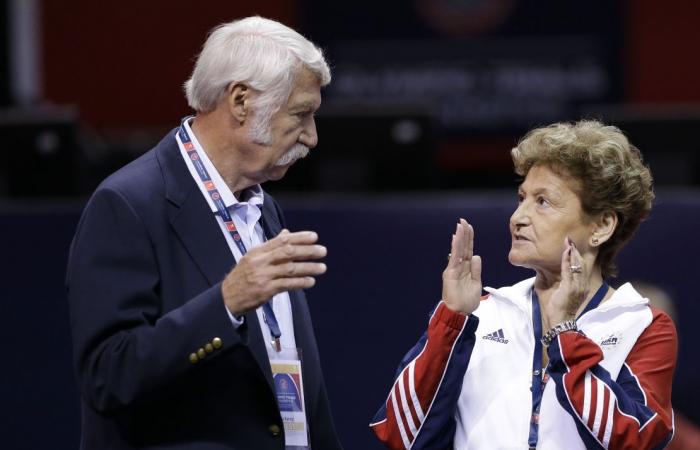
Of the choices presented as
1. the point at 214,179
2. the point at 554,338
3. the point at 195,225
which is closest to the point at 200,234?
the point at 195,225

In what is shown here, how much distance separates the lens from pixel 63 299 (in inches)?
154

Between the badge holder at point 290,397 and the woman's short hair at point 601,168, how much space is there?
72 cm

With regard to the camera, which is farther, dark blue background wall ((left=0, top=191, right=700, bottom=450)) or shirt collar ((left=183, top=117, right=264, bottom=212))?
dark blue background wall ((left=0, top=191, right=700, bottom=450))

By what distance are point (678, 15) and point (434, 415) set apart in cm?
625

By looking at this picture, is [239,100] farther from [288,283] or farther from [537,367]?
[537,367]

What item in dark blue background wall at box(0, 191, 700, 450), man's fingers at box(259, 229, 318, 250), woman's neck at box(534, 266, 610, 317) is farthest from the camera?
dark blue background wall at box(0, 191, 700, 450)

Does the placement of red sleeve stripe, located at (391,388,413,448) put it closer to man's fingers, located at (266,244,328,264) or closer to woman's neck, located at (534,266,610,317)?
woman's neck, located at (534,266,610,317)

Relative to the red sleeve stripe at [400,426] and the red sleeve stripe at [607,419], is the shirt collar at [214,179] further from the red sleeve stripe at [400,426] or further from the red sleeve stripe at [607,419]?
the red sleeve stripe at [607,419]

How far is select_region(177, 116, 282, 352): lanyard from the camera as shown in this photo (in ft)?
8.07

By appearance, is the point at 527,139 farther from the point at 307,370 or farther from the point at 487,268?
the point at 487,268

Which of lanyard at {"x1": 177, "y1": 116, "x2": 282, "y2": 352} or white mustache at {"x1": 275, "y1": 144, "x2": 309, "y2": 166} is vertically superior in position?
white mustache at {"x1": 275, "y1": 144, "x2": 309, "y2": 166}

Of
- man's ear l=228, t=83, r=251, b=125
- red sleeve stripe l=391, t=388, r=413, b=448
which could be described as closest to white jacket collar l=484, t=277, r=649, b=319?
red sleeve stripe l=391, t=388, r=413, b=448

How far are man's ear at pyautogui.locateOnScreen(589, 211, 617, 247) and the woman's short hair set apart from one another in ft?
0.05

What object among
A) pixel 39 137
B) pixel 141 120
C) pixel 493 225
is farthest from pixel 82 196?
pixel 141 120
